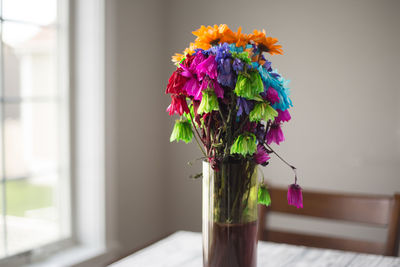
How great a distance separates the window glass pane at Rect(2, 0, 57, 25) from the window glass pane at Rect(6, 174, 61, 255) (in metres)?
0.68

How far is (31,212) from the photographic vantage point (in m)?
1.92

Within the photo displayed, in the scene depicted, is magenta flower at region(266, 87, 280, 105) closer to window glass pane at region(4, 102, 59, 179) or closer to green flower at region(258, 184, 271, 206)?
green flower at region(258, 184, 271, 206)

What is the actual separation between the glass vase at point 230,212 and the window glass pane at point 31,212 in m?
1.19

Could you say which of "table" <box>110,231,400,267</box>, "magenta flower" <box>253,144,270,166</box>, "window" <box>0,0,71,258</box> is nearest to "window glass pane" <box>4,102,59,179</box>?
"window" <box>0,0,71,258</box>

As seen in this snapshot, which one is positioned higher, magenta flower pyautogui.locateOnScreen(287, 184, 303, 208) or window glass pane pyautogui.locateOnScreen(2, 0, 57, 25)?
window glass pane pyautogui.locateOnScreen(2, 0, 57, 25)

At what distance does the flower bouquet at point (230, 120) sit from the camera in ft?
2.76

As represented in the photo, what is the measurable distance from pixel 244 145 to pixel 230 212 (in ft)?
0.50

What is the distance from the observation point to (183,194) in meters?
2.61

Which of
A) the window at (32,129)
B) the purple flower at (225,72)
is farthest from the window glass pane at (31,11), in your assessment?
the purple flower at (225,72)

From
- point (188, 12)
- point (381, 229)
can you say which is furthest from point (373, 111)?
point (188, 12)

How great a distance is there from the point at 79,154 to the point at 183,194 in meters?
0.76

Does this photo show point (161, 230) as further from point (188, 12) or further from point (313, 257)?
point (313, 257)

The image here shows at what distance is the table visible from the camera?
116cm

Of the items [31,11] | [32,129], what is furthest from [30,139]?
[31,11]
